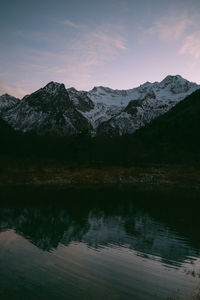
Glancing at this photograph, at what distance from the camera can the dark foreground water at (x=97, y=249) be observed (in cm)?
1644

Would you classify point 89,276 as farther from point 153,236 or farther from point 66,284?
point 153,236

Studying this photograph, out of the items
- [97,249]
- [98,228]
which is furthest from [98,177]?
[97,249]

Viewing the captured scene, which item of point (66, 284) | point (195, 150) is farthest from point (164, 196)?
point (195, 150)

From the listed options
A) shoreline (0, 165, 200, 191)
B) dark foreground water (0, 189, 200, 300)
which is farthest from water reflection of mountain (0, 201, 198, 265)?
shoreline (0, 165, 200, 191)

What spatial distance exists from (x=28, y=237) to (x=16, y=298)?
12.8 meters

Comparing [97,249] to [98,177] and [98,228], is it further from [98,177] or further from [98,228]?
[98,177]

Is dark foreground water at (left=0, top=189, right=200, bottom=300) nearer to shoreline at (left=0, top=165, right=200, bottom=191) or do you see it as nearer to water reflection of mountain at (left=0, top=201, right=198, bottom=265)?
water reflection of mountain at (left=0, top=201, right=198, bottom=265)

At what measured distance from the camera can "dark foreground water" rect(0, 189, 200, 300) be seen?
16438 mm

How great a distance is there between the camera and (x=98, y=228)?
3328 cm

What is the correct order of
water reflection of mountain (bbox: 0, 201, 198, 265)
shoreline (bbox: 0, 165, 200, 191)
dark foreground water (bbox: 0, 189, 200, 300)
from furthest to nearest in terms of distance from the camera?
shoreline (bbox: 0, 165, 200, 191), water reflection of mountain (bbox: 0, 201, 198, 265), dark foreground water (bbox: 0, 189, 200, 300)

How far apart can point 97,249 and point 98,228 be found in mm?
8852

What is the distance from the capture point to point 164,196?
57.6 metres

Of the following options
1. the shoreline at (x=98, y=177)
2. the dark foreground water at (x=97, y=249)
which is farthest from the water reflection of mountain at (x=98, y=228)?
the shoreline at (x=98, y=177)

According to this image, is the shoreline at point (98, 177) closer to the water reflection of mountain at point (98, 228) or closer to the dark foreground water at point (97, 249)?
the dark foreground water at point (97, 249)
